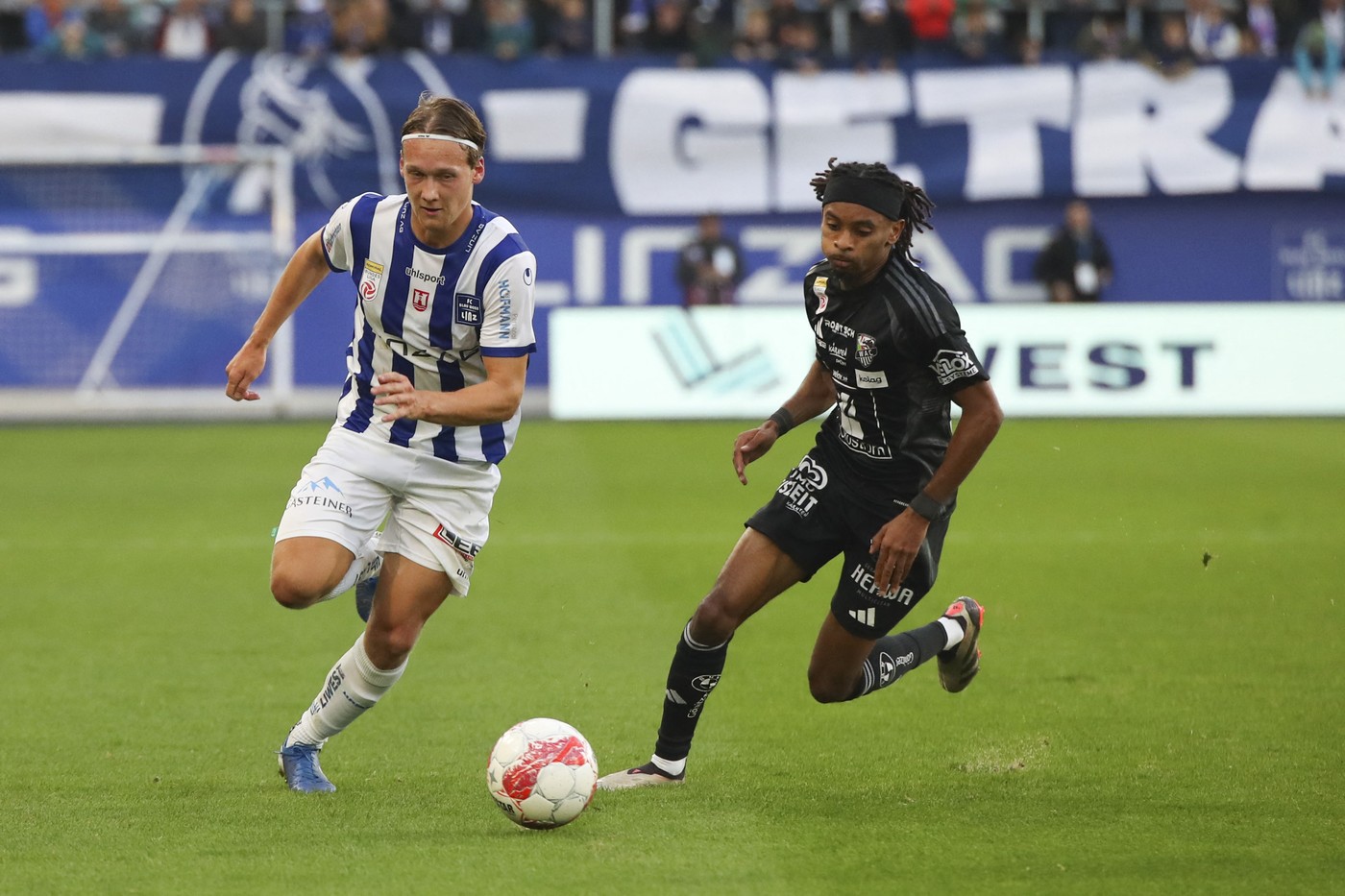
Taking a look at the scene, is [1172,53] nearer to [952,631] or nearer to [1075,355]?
[1075,355]

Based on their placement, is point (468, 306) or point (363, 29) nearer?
point (468, 306)

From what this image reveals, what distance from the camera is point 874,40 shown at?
20.6 meters

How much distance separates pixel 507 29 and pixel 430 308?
1611 cm

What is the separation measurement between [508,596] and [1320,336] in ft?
35.6

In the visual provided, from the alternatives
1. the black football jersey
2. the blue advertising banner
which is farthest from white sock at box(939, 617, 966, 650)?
the blue advertising banner

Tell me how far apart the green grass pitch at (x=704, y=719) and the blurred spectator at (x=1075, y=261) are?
26.0ft

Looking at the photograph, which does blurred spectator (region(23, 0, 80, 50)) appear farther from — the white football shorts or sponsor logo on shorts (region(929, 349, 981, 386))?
sponsor logo on shorts (region(929, 349, 981, 386))

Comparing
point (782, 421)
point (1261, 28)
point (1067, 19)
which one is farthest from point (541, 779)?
point (1261, 28)

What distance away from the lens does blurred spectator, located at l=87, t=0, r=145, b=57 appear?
66.2ft

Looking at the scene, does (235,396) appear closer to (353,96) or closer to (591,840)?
(591,840)

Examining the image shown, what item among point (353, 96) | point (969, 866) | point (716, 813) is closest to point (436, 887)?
point (716, 813)

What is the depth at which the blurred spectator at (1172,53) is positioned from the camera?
20453 millimetres

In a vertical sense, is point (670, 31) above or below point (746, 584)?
above

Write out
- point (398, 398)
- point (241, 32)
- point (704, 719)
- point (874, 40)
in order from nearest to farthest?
point (398, 398), point (704, 719), point (241, 32), point (874, 40)
